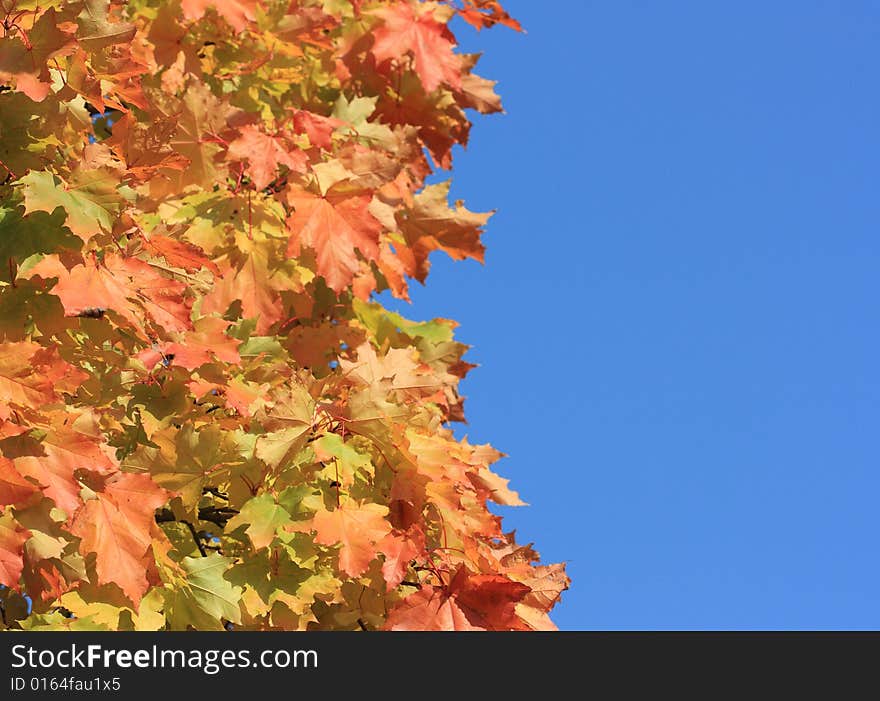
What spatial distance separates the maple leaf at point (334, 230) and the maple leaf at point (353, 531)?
3.32ft

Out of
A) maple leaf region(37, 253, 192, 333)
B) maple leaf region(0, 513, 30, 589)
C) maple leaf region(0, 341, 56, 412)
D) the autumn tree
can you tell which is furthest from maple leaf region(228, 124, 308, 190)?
maple leaf region(0, 513, 30, 589)

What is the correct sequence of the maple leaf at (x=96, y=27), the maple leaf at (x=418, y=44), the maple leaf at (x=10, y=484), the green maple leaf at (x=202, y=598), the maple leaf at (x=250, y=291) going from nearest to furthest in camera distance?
the maple leaf at (x=10, y=484) → the maple leaf at (x=96, y=27) → the green maple leaf at (x=202, y=598) → the maple leaf at (x=250, y=291) → the maple leaf at (x=418, y=44)

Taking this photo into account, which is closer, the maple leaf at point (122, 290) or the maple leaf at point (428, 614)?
the maple leaf at point (122, 290)

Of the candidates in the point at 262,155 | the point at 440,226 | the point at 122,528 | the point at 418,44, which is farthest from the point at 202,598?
the point at 418,44

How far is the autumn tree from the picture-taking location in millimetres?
3412

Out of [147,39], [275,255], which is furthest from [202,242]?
[147,39]

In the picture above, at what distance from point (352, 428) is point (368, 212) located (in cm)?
109

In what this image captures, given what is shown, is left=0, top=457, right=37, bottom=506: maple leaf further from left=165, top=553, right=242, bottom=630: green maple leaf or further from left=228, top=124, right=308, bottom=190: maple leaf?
left=228, top=124, right=308, bottom=190: maple leaf

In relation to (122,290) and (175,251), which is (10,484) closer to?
(122,290)

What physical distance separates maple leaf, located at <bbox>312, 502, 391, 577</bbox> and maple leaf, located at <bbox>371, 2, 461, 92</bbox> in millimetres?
2393

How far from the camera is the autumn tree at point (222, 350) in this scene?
11.2ft

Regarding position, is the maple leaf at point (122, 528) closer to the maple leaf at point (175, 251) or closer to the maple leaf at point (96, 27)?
the maple leaf at point (175, 251)

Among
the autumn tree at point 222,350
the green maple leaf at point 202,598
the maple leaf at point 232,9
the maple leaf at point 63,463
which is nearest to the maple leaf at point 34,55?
the autumn tree at point 222,350
